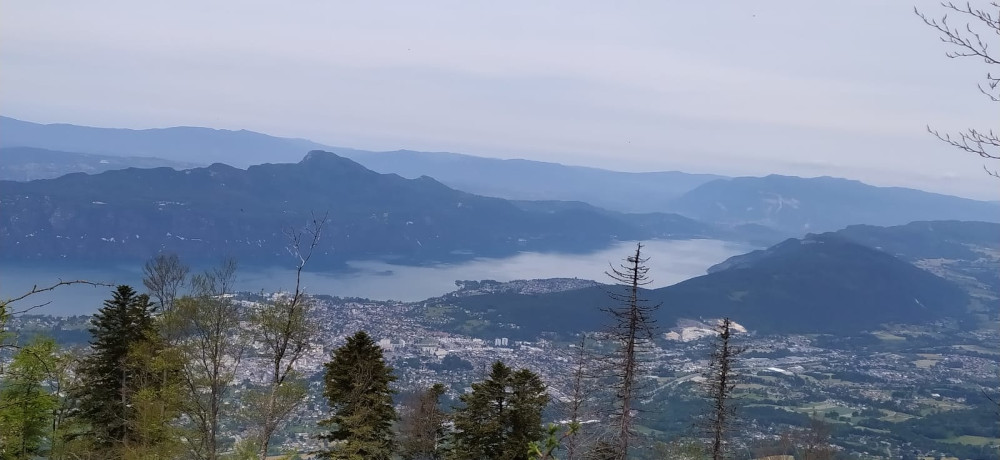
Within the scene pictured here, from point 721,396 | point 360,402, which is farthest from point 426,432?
point 721,396

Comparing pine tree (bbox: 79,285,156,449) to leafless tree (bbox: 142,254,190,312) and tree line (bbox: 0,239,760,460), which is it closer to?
tree line (bbox: 0,239,760,460)

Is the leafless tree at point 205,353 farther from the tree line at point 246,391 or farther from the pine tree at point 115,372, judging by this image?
the pine tree at point 115,372

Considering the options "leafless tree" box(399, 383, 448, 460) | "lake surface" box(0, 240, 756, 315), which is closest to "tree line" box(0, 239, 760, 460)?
"leafless tree" box(399, 383, 448, 460)

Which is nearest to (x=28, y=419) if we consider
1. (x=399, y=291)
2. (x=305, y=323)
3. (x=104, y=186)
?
(x=305, y=323)

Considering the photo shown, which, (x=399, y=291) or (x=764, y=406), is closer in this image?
(x=764, y=406)

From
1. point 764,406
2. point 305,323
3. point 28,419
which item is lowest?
point 764,406

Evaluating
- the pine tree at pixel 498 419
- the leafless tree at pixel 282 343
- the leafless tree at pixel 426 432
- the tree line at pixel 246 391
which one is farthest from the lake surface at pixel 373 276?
the leafless tree at pixel 282 343

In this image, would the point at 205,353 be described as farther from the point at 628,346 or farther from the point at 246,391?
the point at 628,346

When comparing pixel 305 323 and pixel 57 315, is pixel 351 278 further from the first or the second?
pixel 305 323
